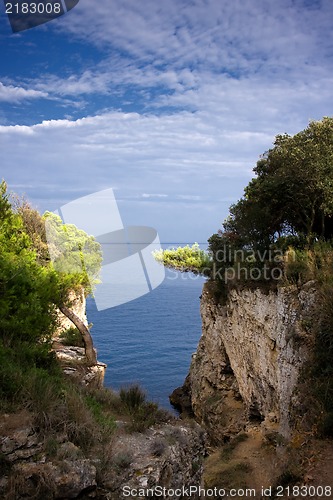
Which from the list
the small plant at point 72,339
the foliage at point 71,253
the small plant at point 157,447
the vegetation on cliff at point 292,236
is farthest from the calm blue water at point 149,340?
the small plant at point 157,447

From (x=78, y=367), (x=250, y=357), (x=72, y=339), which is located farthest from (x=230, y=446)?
(x=72, y=339)

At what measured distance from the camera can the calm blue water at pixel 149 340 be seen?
118ft

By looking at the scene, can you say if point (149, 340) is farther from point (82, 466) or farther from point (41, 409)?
point (82, 466)

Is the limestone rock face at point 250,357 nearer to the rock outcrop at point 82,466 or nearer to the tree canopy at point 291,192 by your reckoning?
the tree canopy at point 291,192

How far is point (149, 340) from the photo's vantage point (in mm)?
47688

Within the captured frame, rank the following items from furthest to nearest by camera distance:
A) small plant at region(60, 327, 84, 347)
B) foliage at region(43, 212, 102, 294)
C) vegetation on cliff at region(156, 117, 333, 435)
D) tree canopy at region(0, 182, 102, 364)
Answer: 1. foliage at region(43, 212, 102, 294)
2. small plant at region(60, 327, 84, 347)
3. vegetation on cliff at region(156, 117, 333, 435)
4. tree canopy at region(0, 182, 102, 364)

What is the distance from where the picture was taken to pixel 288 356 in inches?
620

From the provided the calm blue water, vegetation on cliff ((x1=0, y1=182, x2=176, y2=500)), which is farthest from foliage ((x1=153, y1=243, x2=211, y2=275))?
vegetation on cliff ((x1=0, y1=182, x2=176, y2=500))

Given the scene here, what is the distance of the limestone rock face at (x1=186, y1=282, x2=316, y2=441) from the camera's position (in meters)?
15.4

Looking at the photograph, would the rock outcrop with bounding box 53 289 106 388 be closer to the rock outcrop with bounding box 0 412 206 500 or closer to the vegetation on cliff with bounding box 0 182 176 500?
the vegetation on cliff with bounding box 0 182 176 500

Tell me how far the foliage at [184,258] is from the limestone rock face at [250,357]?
393 centimetres

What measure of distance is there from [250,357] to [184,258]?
11.9 m

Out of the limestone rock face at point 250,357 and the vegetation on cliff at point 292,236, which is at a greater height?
the vegetation on cliff at point 292,236

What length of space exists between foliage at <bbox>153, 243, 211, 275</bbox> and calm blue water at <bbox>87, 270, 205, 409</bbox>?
3.02 metres
